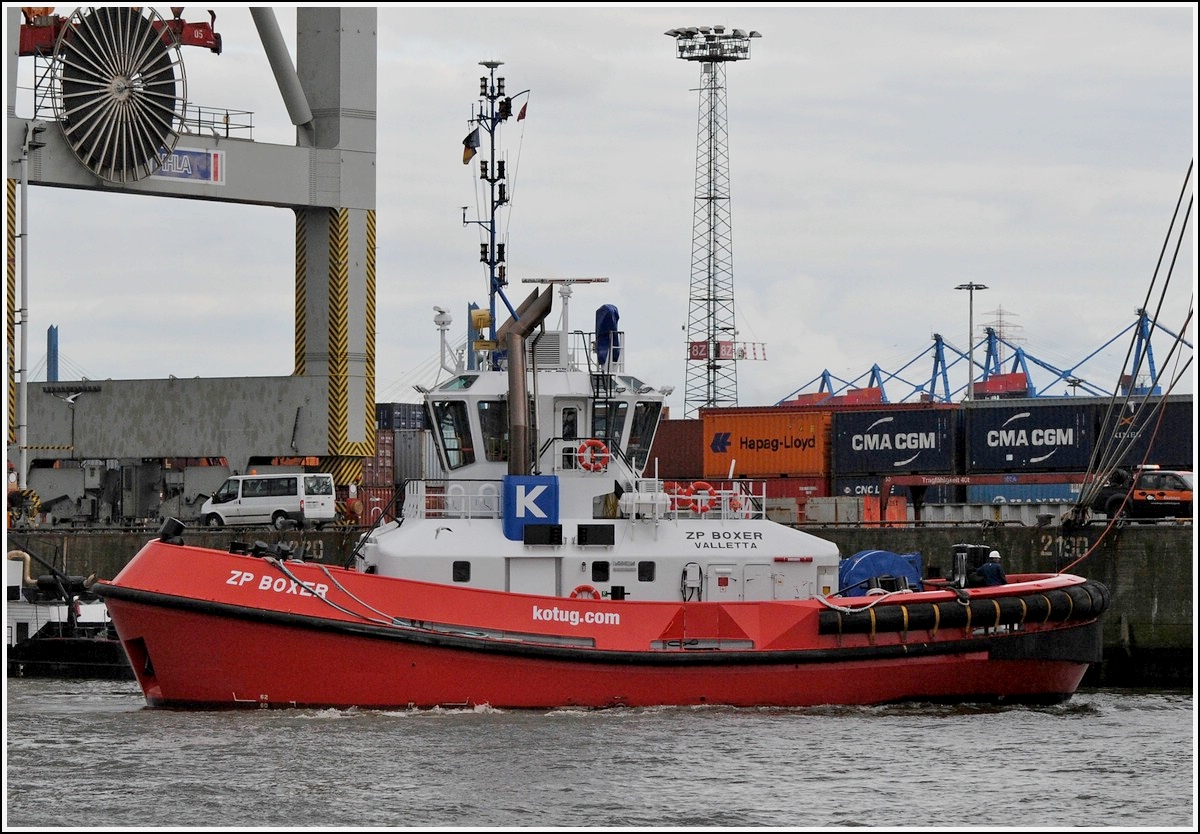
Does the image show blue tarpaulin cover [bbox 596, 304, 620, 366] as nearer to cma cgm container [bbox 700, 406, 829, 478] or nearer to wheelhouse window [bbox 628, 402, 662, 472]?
wheelhouse window [bbox 628, 402, 662, 472]

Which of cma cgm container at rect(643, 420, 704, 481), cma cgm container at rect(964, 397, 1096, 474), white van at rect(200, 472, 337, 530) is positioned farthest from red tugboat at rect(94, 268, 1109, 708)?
cma cgm container at rect(643, 420, 704, 481)

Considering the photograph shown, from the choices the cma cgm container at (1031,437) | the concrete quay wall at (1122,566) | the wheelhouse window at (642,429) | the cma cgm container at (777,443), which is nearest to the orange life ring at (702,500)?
the wheelhouse window at (642,429)

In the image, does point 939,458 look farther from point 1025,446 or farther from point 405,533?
point 405,533

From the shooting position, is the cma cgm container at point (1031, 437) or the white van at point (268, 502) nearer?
the white van at point (268, 502)

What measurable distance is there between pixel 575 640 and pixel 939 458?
19564 mm

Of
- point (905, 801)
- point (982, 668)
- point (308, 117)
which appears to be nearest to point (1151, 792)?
point (905, 801)

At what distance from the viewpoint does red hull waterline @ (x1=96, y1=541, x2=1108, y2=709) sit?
15.1m

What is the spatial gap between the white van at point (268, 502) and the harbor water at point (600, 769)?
1329cm

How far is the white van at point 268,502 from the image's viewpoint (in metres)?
29.8

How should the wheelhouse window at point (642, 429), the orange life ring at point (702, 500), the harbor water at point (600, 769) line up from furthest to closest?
the wheelhouse window at point (642, 429)
the orange life ring at point (702, 500)
the harbor water at point (600, 769)

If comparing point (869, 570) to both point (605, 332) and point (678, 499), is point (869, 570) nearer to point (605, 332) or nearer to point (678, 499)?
point (678, 499)

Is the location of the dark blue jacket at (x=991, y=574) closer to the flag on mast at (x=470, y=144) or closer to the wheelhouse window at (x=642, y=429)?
the wheelhouse window at (x=642, y=429)

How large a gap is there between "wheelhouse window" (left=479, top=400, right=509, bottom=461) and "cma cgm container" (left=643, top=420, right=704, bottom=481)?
20.4 meters

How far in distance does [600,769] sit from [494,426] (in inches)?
201
